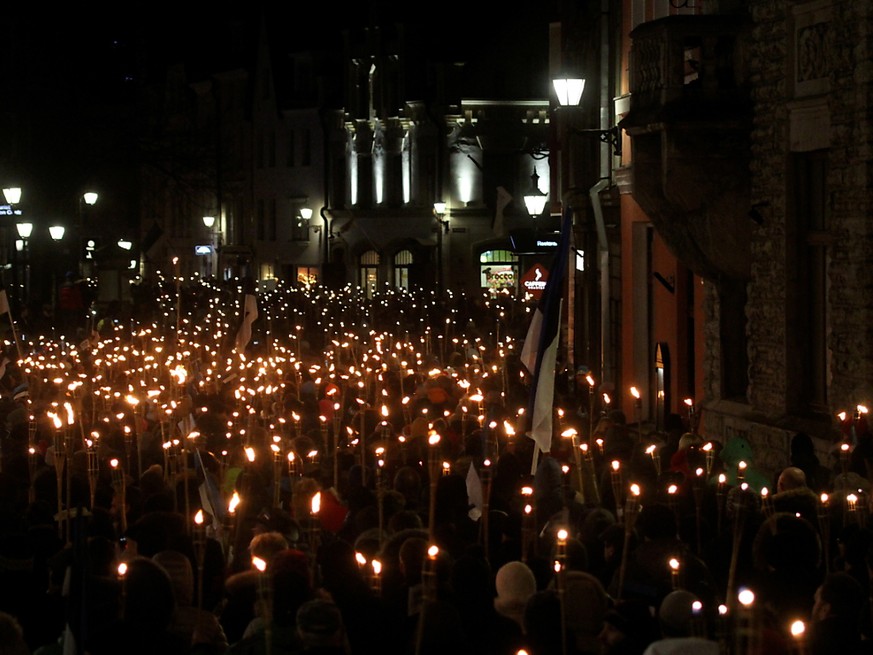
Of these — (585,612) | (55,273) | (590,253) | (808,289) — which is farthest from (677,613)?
(55,273)

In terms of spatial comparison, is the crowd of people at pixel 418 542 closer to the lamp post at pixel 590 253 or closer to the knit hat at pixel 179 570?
the knit hat at pixel 179 570

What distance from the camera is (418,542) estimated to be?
9.23 metres

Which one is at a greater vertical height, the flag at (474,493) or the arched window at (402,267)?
the arched window at (402,267)

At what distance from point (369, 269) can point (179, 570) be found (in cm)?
5228

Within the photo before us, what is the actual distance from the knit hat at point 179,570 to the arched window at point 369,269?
51059mm

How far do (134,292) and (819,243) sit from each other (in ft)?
103

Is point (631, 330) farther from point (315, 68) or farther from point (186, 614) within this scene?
point (315, 68)

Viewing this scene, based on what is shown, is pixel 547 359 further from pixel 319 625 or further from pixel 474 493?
pixel 319 625

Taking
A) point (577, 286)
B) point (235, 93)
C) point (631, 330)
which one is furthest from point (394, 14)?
point (631, 330)

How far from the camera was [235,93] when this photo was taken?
70.0m

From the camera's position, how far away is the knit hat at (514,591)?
27.4 ft

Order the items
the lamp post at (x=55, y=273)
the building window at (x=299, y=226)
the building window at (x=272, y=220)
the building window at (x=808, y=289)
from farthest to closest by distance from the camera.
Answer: the building window at (x=272, y=220)
the building window at (x=299, y=226)
the lamp post at (x=55, y=273)
the building window at (x=808, y=289)

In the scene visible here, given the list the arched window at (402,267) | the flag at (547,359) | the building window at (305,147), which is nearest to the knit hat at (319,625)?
the flag at (547,359)

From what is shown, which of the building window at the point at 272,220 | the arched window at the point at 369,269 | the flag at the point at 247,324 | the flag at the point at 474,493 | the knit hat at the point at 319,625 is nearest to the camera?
the knit hat at the point at 319,625
